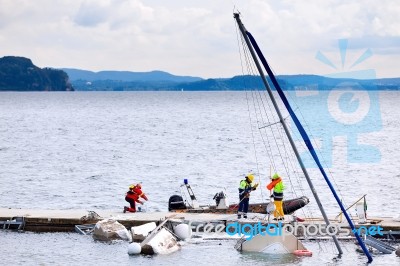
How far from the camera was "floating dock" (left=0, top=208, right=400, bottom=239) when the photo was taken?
125ft

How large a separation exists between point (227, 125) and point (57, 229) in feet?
393

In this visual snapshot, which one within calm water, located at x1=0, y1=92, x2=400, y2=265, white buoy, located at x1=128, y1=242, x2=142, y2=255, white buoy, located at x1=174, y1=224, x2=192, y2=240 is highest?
white buoy, located at x1=174, y1=224, x2=192, y2=240

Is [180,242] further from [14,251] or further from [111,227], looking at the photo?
[14,251]

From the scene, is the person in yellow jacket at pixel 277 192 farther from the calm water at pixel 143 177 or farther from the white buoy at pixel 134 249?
the white buoy at pixel 134 249

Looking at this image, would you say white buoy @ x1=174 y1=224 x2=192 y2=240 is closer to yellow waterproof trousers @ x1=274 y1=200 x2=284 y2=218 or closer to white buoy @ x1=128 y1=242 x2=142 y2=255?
white buoy @ x1=128 y1=242 x2=142 y2=255

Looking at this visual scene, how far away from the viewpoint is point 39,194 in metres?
57.8

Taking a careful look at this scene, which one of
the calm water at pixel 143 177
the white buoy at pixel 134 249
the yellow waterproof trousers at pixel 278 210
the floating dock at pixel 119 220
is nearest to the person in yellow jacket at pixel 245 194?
the floating dock at pixel 119 220

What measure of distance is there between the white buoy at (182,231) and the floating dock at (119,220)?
2.80ft

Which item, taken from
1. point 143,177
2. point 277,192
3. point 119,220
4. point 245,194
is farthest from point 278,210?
point 143,177

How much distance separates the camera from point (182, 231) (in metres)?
37.5

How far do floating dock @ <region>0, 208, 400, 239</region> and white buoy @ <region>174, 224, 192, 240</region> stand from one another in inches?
33.6

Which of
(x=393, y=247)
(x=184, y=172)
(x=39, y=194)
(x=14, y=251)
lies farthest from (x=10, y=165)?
(x=393, y=247)

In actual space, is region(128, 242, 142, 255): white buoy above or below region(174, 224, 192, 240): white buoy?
below

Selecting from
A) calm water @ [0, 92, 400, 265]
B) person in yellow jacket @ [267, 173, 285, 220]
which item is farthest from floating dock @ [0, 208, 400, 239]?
person in yellow jacket @ [267, 173, 285, 220]
